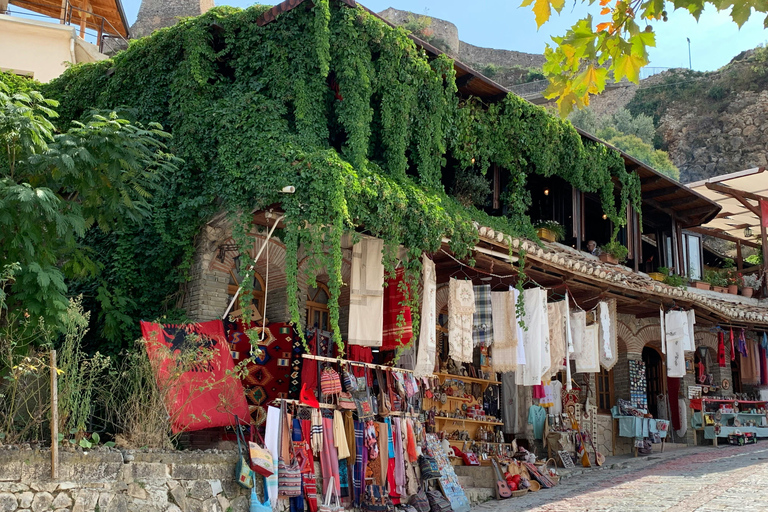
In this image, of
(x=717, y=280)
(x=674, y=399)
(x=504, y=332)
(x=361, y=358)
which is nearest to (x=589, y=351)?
(x=504, y=332)

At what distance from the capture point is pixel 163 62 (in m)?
10.7

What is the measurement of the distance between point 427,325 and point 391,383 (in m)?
1.12

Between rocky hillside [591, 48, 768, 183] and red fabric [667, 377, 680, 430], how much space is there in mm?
20979

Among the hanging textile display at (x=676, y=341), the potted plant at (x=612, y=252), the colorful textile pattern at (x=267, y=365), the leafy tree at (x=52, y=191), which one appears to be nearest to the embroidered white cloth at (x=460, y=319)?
the colorful textile pattern at (x=267, y=365)

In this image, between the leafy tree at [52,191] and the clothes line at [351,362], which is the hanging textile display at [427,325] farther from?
the leafy tree at [52,191]

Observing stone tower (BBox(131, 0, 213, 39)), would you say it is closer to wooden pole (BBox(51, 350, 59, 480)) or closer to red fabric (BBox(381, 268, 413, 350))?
red fabric (BBox(381, 268, 413, 350))

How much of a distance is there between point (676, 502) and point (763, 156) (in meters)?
30.5

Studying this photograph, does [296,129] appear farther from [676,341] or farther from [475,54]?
[475,54]

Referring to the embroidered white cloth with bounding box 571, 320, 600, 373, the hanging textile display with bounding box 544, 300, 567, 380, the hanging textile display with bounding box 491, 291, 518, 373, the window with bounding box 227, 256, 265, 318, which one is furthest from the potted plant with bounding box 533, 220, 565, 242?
the window with bounding box 227, 256, 265, 318

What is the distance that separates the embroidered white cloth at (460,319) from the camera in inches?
429

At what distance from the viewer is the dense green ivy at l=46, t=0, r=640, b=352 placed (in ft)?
29.7

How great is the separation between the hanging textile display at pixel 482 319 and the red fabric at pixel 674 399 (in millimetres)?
8760

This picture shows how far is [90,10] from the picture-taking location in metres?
20.7

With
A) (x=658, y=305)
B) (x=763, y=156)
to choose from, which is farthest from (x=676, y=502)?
(x=763, y=156)
